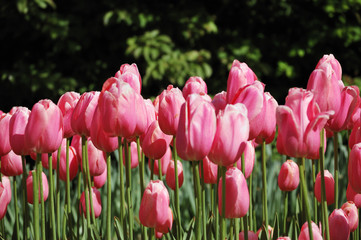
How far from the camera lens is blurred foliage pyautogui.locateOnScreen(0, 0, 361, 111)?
484 cm

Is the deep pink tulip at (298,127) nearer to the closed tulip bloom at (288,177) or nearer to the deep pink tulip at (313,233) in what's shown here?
the deep pink tulip at (313,233)

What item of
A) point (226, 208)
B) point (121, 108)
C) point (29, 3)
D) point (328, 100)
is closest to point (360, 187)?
point (328, 100)

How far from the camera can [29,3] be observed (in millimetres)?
4809

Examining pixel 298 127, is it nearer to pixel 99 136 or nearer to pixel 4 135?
pixel 99 136

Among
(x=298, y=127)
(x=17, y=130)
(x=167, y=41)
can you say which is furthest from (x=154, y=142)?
(x=167, y=41)

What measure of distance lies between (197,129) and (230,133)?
72 millimetres

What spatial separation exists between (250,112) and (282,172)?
17.6 inches

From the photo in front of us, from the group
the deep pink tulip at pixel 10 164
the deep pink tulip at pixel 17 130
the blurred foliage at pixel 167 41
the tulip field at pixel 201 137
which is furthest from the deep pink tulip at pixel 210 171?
the blurred foliage at pixel 167 41

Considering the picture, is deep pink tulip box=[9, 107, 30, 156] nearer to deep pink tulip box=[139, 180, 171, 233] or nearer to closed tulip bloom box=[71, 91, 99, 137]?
closed tulip bloom box=[71, 91, 99, 137]

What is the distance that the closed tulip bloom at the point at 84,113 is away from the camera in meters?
1.51

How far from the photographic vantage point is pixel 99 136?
1471 mm

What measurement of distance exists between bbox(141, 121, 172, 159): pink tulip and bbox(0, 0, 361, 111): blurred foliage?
307cm

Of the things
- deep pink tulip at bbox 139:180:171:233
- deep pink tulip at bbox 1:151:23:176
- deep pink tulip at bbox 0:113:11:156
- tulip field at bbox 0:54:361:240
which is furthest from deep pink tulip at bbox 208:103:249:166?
deep pink tulip at bbox 1:151:23:176

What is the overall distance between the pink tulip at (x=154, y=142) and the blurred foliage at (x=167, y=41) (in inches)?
121
